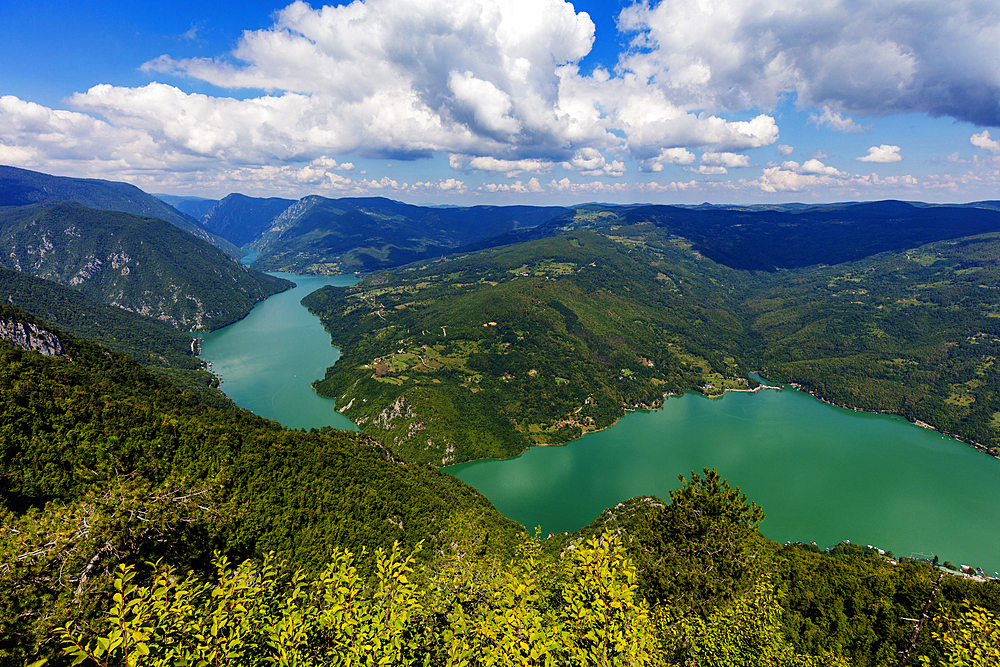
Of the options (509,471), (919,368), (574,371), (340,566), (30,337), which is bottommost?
(509,471)

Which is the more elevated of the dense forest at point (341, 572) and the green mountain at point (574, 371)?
the dense forest at point (341, 572)

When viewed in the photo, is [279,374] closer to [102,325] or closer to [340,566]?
[102,325]

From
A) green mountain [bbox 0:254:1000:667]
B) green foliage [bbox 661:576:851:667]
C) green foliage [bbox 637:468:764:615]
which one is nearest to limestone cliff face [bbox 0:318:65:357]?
green mountain [bbox 0:254:1000:667]

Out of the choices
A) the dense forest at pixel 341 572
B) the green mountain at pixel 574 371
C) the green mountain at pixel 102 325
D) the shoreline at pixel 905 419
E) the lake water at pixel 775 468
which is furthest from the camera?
the green mountain at pixel 102 325

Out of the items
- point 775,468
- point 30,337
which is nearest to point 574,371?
point 775,468

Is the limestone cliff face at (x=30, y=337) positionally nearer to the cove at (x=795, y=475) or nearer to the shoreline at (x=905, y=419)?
the cove at (x=795, y=475)

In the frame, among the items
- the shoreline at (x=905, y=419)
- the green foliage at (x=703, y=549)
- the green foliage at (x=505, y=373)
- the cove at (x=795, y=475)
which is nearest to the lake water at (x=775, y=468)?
the cove at (x=795, y=475)
